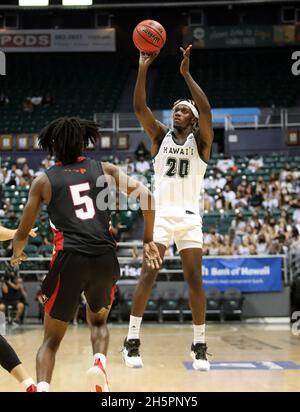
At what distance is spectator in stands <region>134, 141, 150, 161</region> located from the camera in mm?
20422

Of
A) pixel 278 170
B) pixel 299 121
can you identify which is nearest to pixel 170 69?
pixel 299 121

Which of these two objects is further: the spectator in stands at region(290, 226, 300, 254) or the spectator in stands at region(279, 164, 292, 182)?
the spectator in stands at region(279, 164, 292, 182)

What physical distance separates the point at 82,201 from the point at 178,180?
6.13ft

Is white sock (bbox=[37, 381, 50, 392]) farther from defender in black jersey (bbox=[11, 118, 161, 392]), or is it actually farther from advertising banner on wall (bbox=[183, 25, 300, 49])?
advertising banner on wall (bbox=[183, 25, 300, 49])

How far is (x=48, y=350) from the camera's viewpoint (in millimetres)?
4438

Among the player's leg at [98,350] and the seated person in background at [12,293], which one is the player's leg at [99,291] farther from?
the seated person in background at [12,293]

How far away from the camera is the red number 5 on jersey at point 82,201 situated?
172 inches

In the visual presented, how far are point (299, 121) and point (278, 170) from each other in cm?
372

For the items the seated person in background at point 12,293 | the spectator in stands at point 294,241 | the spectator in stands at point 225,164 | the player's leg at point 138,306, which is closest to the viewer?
the player's leg at point 138,306

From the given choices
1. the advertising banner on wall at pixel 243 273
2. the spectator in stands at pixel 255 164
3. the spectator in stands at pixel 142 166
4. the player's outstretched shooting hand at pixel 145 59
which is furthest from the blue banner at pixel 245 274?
the player's outstretched shooting hand at pixel 145 59

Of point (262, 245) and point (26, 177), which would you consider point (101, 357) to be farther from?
point (26, 177)

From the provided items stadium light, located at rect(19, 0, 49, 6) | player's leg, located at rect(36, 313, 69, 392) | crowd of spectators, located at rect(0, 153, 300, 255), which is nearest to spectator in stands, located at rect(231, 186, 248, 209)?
crowd of spectators, located at rect(0, 153, 300, 255)

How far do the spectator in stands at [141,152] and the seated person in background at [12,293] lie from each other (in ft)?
25.9
